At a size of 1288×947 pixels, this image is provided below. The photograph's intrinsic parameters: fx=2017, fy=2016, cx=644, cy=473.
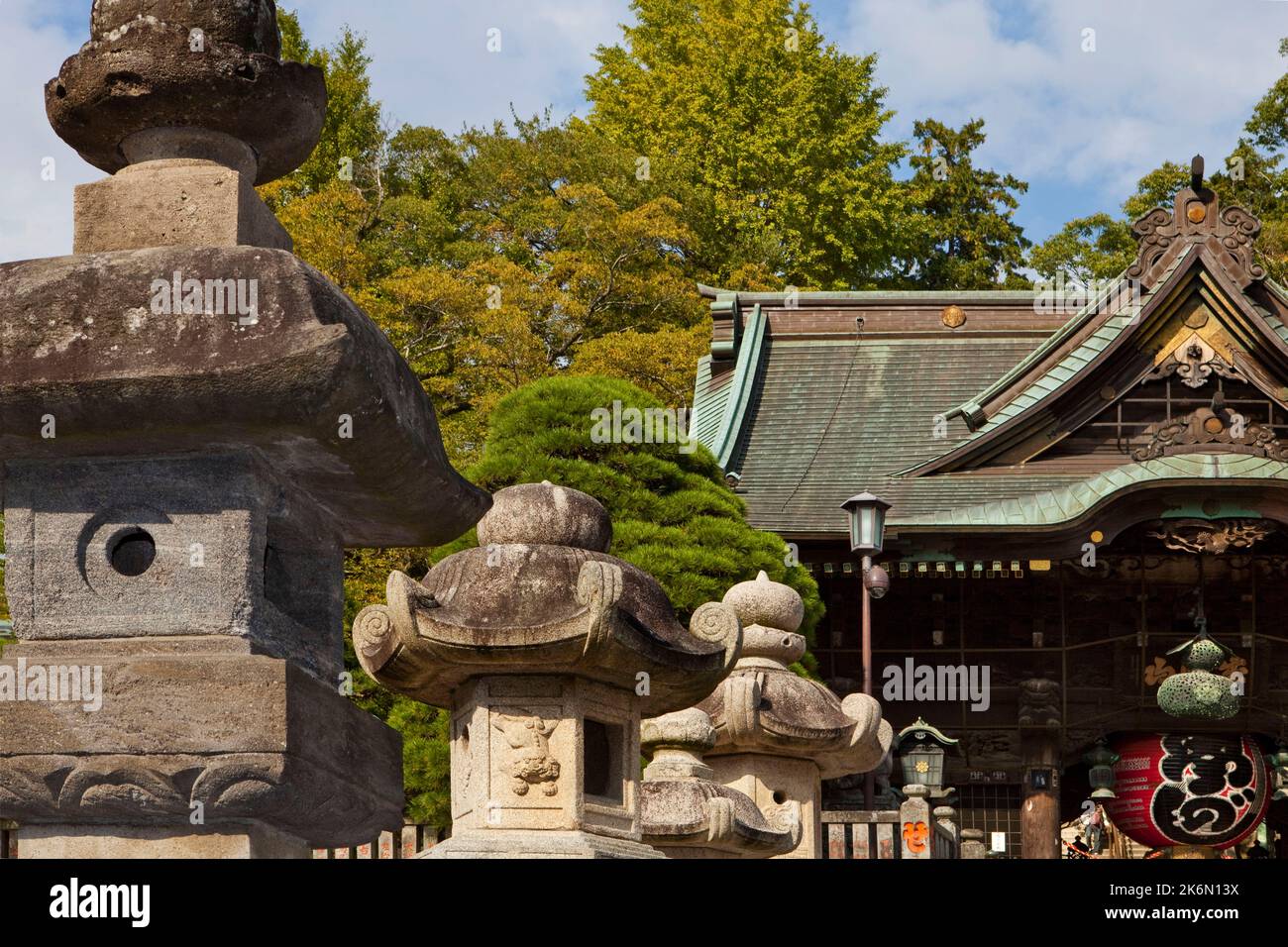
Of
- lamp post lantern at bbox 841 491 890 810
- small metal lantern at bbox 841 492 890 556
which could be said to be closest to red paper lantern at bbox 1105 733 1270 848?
lamp post lantern at bbox 841 491 890 810

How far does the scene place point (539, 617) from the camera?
791 centimetres

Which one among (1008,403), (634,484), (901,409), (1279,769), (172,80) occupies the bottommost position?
(1279,769)

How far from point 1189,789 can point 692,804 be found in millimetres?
11646

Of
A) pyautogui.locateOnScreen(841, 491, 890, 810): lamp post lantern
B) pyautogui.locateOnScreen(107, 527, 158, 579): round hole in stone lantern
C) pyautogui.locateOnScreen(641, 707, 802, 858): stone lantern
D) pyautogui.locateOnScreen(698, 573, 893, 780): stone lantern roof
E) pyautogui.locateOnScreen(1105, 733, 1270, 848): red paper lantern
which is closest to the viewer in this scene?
pyautogui.locateOnScreen(107, 527, 158, 579): round hole in stone lantern

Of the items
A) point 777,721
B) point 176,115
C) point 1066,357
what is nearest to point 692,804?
point 777,721

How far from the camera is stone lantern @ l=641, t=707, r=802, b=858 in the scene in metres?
9.66

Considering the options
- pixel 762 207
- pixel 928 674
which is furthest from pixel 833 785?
pixel 762 207

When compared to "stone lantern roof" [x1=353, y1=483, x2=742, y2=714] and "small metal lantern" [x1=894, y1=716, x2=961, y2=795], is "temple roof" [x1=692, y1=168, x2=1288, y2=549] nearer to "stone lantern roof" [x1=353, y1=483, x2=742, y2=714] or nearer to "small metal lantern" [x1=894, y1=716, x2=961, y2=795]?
"small metal lantern" [x1=894, y1=716, x2=961, y2=795]

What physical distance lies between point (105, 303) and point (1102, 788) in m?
17.0

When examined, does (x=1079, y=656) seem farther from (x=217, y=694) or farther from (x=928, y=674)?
(x=217, y=694)

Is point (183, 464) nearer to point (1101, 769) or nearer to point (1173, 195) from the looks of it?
point (1101, 769)

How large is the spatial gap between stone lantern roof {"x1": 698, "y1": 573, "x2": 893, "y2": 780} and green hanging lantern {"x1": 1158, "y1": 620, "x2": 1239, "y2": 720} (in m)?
8.97

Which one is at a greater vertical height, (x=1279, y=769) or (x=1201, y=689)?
(x=1201, y=689)

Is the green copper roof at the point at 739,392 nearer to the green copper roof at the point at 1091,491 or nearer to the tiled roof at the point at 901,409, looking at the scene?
the tiled roof at the point at 901,409
